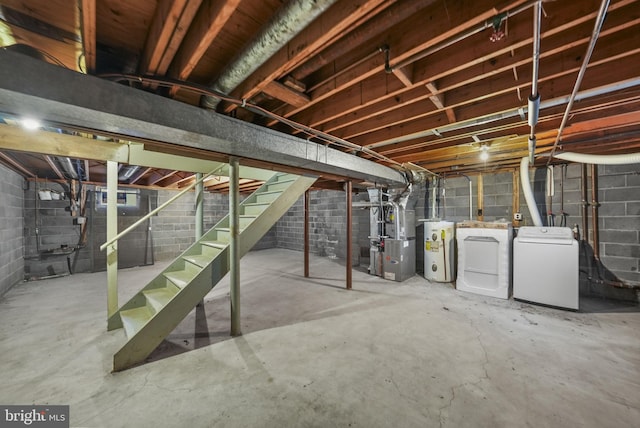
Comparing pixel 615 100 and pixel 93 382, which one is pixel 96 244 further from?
pixel 615 100

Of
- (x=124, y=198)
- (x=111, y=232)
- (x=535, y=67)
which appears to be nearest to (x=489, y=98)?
(x=535, y=67)

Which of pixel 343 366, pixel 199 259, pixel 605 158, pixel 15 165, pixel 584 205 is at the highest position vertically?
pixel 15 165

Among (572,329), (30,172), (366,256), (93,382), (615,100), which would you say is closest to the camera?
(93,382)

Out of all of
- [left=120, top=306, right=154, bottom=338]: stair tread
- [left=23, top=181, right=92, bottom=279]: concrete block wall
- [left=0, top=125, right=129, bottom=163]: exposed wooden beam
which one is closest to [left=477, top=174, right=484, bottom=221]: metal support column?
[left=120, top=306, right=154, bottom=338]: stair tread

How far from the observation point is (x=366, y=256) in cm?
564

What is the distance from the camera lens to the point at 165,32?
1.15 metres

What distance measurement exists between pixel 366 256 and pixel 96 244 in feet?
19.5

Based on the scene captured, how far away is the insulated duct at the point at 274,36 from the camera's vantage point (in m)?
1.00

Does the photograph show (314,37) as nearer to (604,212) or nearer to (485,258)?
(485,258)

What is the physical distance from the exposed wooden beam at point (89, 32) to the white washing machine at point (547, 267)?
4.47 metres

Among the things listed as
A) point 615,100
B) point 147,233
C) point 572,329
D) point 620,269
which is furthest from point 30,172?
point 620,269

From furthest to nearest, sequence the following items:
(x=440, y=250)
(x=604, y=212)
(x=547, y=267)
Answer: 1. (x=440, y=250)
2. (x=604, y=212)
3. (x=547, y=267)

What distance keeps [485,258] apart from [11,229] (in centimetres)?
733

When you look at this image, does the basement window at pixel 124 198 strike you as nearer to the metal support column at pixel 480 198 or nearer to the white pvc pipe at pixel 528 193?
the metal support column at pixel 480 198
